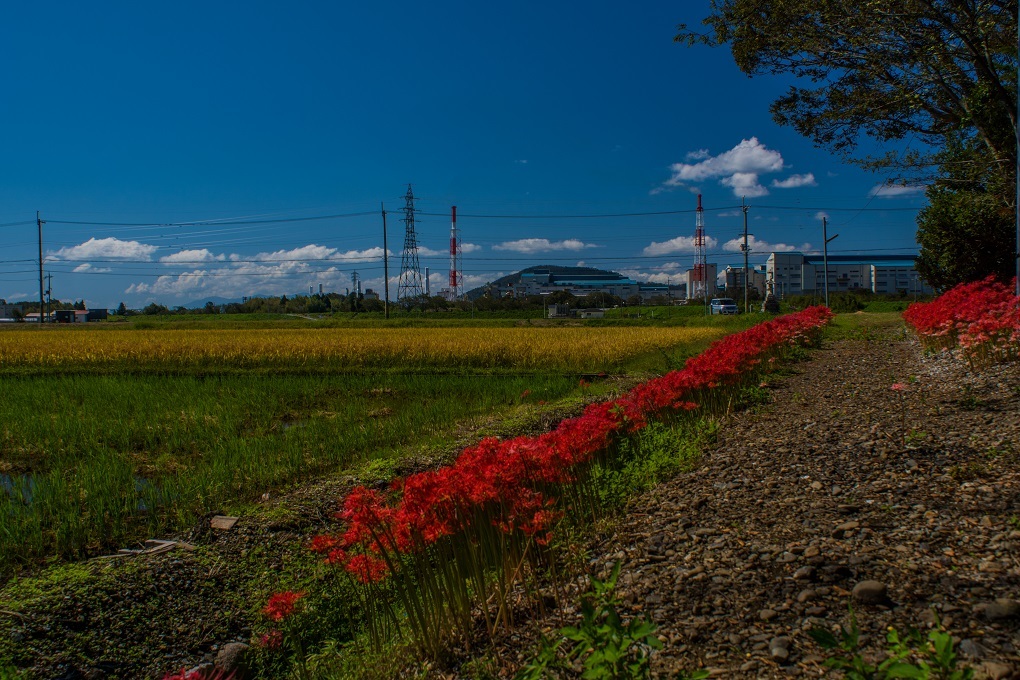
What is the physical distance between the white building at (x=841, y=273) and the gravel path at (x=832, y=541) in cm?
11175

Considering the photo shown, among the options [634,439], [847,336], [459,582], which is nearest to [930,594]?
[459,582]

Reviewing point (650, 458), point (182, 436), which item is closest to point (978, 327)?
point (650, 458)

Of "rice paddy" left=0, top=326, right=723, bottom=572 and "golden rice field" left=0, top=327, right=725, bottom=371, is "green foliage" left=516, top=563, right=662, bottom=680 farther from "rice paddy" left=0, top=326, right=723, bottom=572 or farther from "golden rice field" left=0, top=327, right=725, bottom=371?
"golden rice field" left=0, top=327, right=725, bottom=371

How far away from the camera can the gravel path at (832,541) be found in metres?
2.69

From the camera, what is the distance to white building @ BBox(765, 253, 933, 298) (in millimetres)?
114375

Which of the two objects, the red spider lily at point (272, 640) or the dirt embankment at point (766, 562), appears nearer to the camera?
the dirt embankment at point (766, 562)

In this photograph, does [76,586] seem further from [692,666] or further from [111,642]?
[692,666]

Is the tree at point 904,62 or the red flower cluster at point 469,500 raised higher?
the tree at point 904,62

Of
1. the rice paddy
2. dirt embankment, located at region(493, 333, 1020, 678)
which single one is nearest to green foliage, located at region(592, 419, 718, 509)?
dirt embankment, located at region(493, 333, 1020, 678)

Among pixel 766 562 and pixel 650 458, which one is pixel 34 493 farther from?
pixel 766 562

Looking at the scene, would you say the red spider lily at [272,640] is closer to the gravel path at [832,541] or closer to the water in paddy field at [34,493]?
the gravel path at [832,541]

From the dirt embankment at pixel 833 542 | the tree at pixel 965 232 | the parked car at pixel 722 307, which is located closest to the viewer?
the dirt embankment at pixel 833 542

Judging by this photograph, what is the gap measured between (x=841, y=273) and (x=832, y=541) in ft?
420

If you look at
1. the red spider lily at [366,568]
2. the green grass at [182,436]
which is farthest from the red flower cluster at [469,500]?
the green grass at [182,436]
